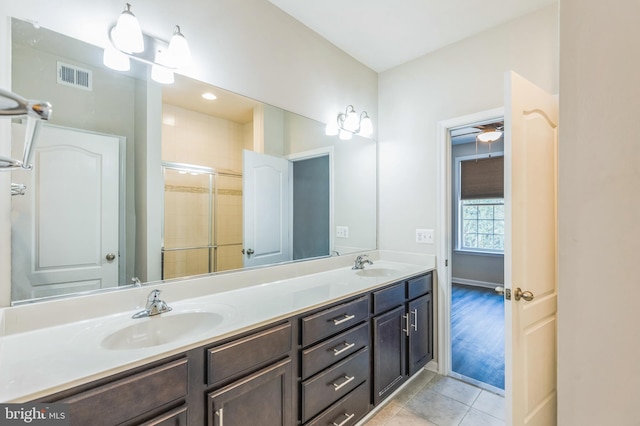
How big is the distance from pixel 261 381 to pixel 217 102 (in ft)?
4.87

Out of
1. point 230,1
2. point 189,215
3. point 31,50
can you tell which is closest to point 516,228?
point 189,215

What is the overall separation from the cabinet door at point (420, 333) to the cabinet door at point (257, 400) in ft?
3.81

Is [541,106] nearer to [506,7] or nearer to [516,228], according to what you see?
[516,228]

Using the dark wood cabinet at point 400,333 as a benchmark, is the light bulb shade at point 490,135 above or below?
above

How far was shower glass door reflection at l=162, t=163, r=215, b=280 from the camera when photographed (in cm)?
148

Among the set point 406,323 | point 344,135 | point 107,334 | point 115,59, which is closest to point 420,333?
point 406,323

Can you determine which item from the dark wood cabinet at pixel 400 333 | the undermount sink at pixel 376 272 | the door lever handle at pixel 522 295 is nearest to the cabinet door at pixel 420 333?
the dark wood cabinet at pixel 400 333

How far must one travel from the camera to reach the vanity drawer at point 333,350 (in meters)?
1.36

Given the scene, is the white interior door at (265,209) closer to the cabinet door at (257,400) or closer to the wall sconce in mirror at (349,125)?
the wall sconce in mirror at (349,125)

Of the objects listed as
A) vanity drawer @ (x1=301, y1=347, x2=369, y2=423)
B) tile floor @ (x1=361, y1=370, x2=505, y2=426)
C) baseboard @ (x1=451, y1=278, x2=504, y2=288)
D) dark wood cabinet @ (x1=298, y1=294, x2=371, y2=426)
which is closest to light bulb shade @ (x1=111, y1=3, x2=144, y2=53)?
dark wood cabinet @ (x1=298, y1=294, x2=371, y2=426)

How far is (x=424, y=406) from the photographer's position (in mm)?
1936

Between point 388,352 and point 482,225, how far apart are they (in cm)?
410

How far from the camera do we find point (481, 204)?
5031 mm

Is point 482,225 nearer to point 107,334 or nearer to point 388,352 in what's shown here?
point 388,352
